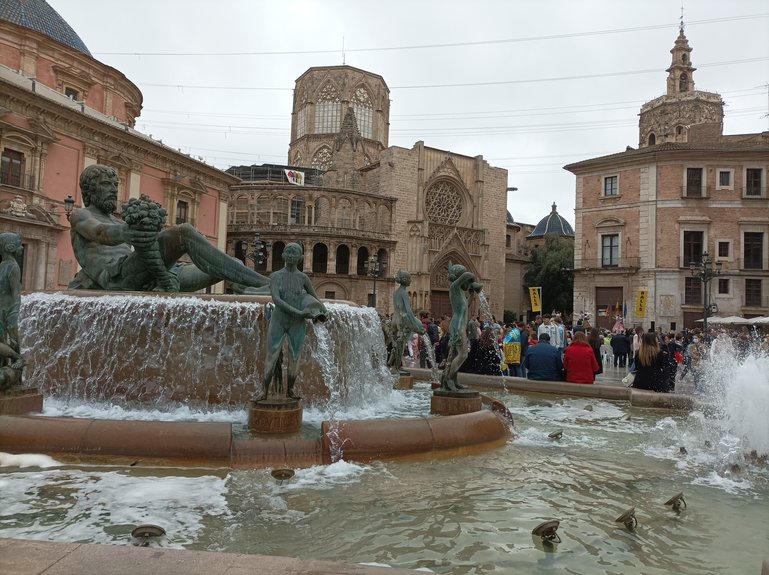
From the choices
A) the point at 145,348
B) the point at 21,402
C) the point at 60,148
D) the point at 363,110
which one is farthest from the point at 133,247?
the point at 363,110

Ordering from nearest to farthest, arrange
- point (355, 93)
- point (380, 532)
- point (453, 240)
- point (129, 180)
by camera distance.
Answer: point (380, 532) → point (129, 180) → point (453, 240) → point (355, 93)

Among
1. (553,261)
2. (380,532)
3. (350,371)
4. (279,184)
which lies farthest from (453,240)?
(380,532)

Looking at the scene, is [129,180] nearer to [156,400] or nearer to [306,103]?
[156,400]

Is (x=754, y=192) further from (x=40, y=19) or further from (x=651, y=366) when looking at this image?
(x=40, y=19)

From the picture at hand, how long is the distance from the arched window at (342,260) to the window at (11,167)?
84.9 feet

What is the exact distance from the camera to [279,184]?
4600 cm

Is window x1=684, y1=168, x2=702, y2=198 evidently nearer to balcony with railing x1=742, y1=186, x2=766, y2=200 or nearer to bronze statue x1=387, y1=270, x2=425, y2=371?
balcony with railing x1=742, y1=186, x2=766, y2=200

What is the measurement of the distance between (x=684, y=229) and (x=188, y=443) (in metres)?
37.5

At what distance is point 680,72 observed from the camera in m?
61.8

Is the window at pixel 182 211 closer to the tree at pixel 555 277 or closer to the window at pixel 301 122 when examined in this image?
the window at pixel 301 122

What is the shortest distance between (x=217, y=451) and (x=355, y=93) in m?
58.3

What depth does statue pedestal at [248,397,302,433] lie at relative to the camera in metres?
5.48

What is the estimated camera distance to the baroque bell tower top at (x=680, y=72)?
2422 inches

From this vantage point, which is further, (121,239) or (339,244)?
(339,244)
